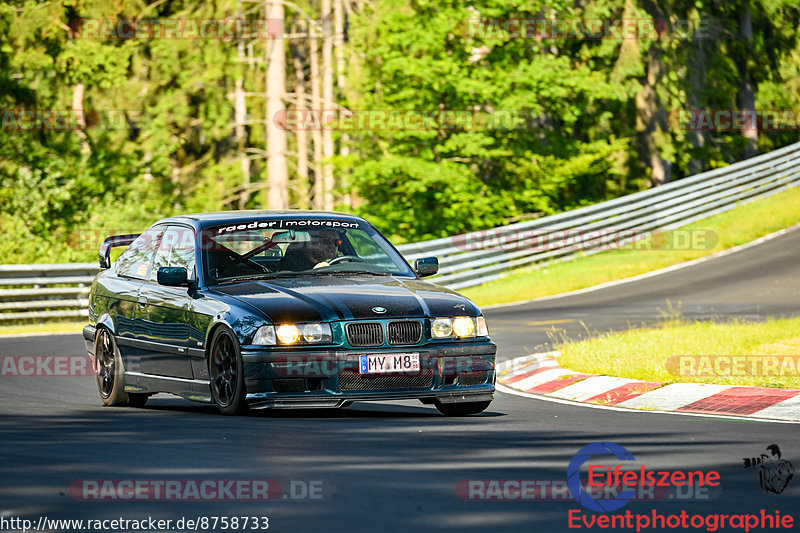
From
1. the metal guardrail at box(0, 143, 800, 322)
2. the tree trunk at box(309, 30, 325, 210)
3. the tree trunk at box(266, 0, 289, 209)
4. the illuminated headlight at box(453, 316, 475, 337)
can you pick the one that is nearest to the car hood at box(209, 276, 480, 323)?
the illuminated headlight at box(453, 316, 475, 337)

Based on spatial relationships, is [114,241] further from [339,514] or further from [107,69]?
[107,69]

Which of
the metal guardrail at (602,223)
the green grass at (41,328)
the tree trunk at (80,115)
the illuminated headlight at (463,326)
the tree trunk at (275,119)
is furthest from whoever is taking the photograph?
the tree trunk at (80,115)

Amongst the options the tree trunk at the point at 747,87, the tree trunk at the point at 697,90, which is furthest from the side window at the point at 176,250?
the tree trunk at the point at 747,87

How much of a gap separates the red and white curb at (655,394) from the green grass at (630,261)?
12747 millimetres

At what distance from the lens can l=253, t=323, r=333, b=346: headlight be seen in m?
9.95

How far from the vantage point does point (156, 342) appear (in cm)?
1138

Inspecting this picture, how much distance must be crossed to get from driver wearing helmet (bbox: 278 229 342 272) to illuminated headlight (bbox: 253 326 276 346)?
1.31 m

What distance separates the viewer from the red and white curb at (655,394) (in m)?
10.9

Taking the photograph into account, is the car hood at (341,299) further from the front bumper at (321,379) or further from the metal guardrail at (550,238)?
the metal guardrail at (550,238)

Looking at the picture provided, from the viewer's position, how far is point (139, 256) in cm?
1236

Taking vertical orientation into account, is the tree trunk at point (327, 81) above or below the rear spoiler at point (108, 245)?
above

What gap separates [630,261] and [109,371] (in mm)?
19102

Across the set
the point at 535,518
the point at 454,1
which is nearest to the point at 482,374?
the point at 535,518

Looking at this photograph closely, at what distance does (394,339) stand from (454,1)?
1044 inches
